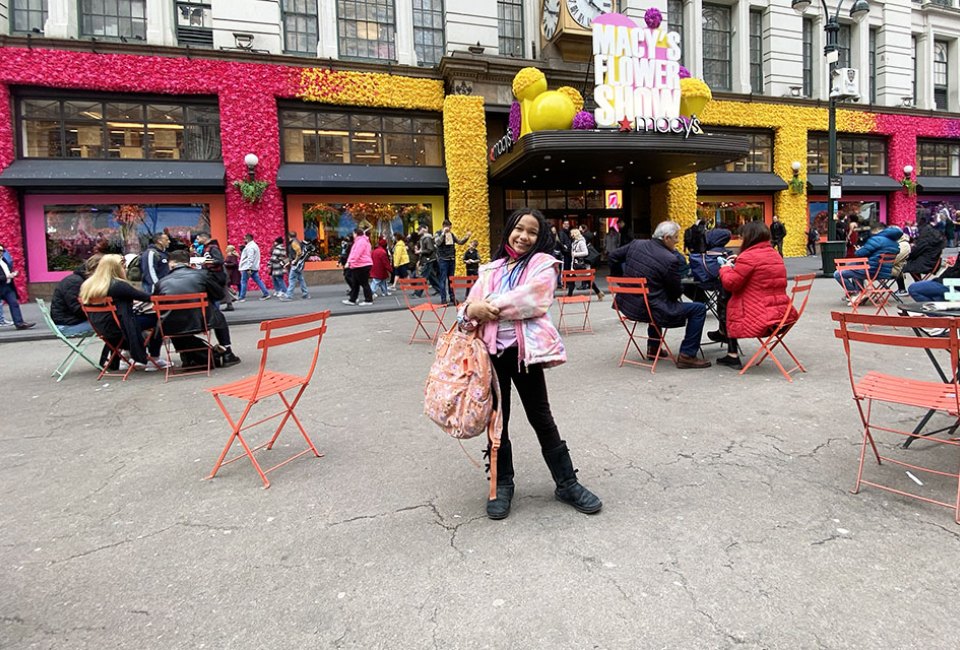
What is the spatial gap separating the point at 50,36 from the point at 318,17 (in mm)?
7829

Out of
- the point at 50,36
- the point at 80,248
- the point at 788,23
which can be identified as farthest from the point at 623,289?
the point at 788,23

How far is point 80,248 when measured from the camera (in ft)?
57.9

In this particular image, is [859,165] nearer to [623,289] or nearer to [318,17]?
[318,17]

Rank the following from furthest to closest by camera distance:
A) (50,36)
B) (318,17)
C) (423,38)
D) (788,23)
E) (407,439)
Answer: (788,23) → (423,38) → (318,17) → (50,36) → (407,439)

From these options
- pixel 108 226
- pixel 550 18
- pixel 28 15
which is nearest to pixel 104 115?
pixel 108 226

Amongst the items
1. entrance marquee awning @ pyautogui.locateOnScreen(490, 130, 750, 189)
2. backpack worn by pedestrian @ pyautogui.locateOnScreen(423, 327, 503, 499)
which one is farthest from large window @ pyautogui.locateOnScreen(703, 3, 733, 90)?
backpack worn by pedestrian @ pyautogui.locateOnScreen(423, 327, 503, 499)

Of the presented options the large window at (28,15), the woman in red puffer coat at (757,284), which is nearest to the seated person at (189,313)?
the woman in red puffer coat at (757,284)

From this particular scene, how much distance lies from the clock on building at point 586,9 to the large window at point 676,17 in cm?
539

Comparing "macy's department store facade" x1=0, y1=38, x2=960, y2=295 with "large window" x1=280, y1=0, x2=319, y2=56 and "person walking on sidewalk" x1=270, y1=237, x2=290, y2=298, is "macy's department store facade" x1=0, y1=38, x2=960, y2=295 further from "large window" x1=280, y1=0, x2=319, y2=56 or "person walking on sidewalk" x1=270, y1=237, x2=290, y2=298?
"person walking on sidewalk" x1=270, y1=237, x2=290, y2=298

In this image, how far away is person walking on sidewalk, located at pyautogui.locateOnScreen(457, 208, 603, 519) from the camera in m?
3.08

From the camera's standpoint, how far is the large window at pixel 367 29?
20031 millimetres

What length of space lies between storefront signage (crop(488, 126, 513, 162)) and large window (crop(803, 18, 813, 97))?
16580mm

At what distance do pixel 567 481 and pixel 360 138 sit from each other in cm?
1914

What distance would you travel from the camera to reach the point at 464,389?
3.06 m
